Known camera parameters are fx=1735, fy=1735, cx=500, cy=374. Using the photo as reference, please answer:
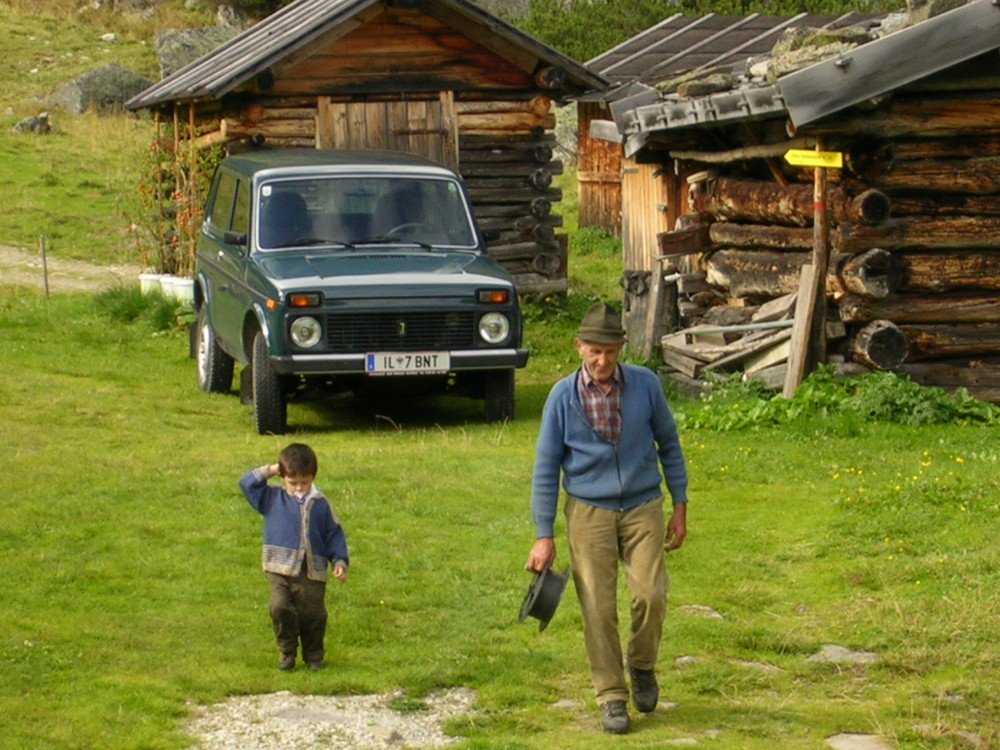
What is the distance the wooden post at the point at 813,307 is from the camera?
1305 centimetres

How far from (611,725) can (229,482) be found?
15.8 ft

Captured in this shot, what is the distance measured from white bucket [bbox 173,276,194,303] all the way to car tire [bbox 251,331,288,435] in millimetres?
6534

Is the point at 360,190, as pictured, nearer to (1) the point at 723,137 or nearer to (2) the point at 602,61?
(1) the point at 723,137

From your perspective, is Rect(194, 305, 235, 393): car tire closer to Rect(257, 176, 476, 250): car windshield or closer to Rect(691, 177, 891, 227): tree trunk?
Rect(257, 176, 476, 250): car windshield

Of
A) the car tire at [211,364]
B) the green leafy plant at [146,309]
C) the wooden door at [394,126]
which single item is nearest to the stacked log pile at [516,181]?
the wooden door at [394,126]

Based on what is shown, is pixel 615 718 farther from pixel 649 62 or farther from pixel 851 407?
pixel 649 62

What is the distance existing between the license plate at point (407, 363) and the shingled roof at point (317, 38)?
6.04 m

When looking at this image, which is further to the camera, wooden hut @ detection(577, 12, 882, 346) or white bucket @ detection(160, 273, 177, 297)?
wooden hut @ detection(577, 12, 882, 346)

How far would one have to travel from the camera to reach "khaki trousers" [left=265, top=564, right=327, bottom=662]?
7.10m

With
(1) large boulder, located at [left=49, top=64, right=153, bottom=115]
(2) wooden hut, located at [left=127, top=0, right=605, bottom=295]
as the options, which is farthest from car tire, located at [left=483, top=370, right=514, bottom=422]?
(1) large boulder, located at [left=49, top=64, right=153, bottom=115]

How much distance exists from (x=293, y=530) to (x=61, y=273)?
19.5 meters

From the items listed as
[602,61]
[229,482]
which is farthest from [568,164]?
[229,482]

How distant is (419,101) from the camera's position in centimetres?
1933

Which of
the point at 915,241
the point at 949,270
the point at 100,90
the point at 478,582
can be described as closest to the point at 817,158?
the point at 915,241
